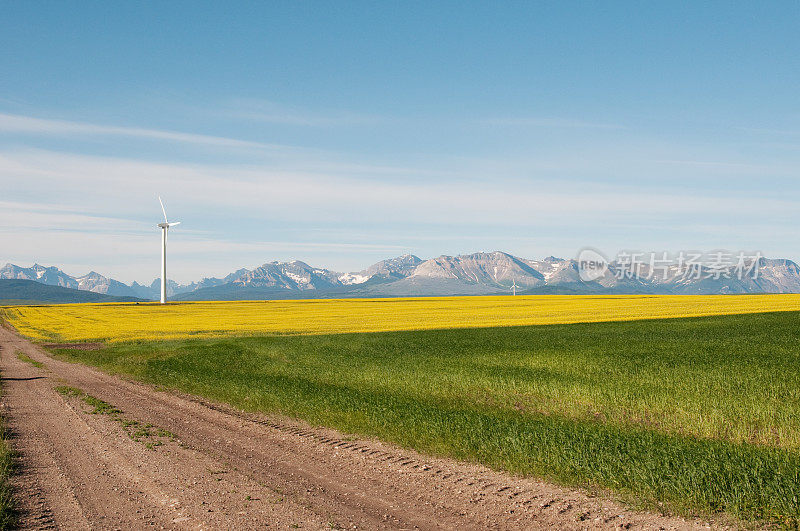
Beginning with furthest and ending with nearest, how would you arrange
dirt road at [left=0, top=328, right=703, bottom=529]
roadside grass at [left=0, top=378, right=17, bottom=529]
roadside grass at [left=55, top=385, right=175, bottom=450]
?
1. roadside grass at [left=55, top=385, right=175, bottom=450]
2. dirt road at [left=0, top=328, right=703, bottom=529]
3. roadside grass at [left=0, top=378, right=17, bottom=529]

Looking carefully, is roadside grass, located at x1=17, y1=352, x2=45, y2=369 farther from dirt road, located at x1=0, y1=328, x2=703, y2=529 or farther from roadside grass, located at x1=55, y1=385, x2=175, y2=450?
dirt road, located at x1=0, y1=328, x2=703, y2=529

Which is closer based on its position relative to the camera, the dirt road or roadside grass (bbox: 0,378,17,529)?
roadside grass (bbox: 0,378,17,529)

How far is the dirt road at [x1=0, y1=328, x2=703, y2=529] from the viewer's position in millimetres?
10984

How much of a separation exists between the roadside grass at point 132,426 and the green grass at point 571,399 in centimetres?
419

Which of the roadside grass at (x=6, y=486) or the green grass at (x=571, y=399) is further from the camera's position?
the green grass at (x=571, y=399)

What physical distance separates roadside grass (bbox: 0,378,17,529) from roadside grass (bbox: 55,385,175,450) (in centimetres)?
311

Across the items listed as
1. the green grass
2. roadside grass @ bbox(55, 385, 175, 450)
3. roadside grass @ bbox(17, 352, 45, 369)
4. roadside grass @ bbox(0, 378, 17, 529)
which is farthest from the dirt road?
roadside grass @ bbox(17, 352, 45, 369)

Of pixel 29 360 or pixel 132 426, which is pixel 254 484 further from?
pixel 29 360

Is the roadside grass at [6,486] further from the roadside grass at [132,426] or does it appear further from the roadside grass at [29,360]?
the roadside grass at [29,360]

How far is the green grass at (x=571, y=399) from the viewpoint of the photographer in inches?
503

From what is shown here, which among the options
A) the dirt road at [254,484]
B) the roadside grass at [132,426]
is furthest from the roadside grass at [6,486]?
the roadside grass at [132,426]

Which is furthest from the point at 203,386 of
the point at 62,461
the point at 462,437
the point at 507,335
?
the point at 507,335

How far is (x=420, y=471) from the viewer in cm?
1420

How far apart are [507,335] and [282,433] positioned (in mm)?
33400
